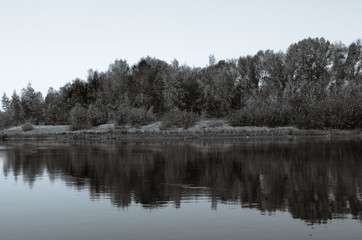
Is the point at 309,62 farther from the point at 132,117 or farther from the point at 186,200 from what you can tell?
the point at 186,200

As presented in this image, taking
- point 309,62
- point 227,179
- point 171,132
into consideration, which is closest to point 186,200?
point 227,179

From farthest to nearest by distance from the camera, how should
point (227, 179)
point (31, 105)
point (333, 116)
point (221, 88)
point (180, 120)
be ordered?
1. point (31, 105)
2. point (221, 88)
3. point (180, 120)
4. point (333, 116)
5. point (227, 179)

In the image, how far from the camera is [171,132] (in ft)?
225

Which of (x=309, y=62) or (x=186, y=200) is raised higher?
(x=309, y=62)

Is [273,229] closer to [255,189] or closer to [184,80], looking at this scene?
[255,189]

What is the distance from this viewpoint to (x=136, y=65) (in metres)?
94.4

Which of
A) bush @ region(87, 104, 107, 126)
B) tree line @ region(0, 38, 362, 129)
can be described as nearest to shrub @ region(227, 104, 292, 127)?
tree line @ region(0, 38, 362, 129)

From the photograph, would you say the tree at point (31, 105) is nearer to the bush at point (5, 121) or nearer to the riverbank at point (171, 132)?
the bush at point (5, 121)

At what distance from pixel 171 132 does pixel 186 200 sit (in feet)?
167

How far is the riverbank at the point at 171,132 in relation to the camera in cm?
6438

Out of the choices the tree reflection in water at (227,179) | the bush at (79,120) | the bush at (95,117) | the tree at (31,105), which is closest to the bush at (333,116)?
the tree reflection in water at (227,179)

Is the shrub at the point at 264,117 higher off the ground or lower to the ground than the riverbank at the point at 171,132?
higher

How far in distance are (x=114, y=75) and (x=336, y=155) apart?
64871 mm

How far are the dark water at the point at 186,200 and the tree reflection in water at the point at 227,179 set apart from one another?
45 mm
